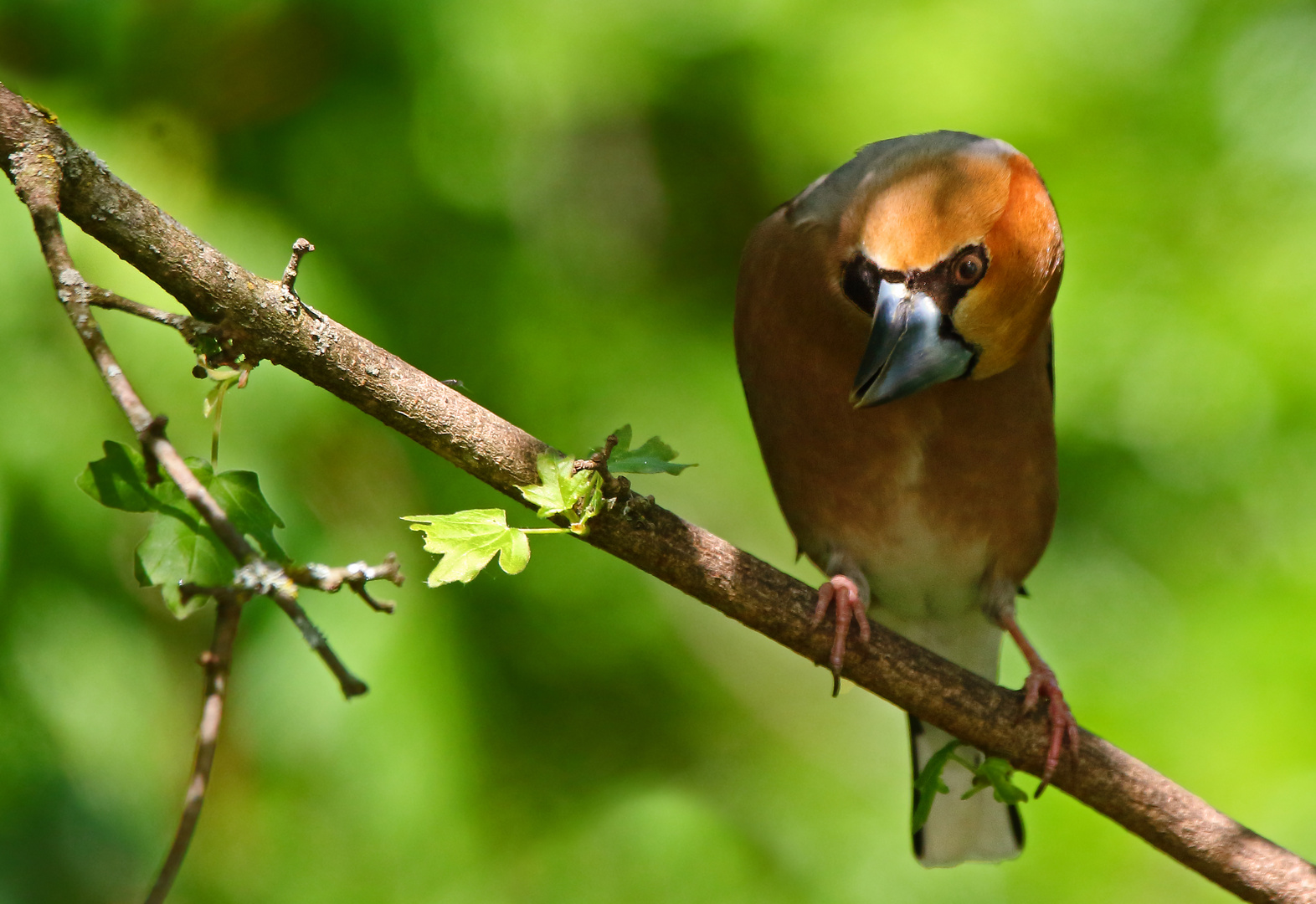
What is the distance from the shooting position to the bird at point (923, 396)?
2279 millimetres

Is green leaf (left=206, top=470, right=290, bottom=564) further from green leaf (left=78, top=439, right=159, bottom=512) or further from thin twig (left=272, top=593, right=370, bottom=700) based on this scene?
thin twig (left=272, top=593, right=370, bottom=700)

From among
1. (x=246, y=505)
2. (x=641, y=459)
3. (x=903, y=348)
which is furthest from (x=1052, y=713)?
(x=246, y=505)

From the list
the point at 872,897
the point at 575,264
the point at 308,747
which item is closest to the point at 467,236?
the point at 575,264

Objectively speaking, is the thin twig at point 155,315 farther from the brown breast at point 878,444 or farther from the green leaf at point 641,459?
the brown breast at point 878,444

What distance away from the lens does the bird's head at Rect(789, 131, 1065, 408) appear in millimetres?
2254

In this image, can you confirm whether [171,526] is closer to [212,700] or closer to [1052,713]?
[212,700]

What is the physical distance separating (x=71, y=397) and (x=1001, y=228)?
2090 millimetres

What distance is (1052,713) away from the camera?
2650mm

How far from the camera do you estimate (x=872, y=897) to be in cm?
341

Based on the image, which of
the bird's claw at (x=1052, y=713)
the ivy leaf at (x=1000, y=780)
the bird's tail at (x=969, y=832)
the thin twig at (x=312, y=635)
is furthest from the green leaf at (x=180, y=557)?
the bird's tail at (x=969, y=832)

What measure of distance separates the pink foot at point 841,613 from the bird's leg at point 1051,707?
475mm

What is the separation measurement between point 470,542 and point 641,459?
30 centimetres

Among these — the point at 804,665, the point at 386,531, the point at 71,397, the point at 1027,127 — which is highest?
the point at 1027,127

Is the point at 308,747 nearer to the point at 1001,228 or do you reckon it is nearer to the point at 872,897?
the point at 872,897
